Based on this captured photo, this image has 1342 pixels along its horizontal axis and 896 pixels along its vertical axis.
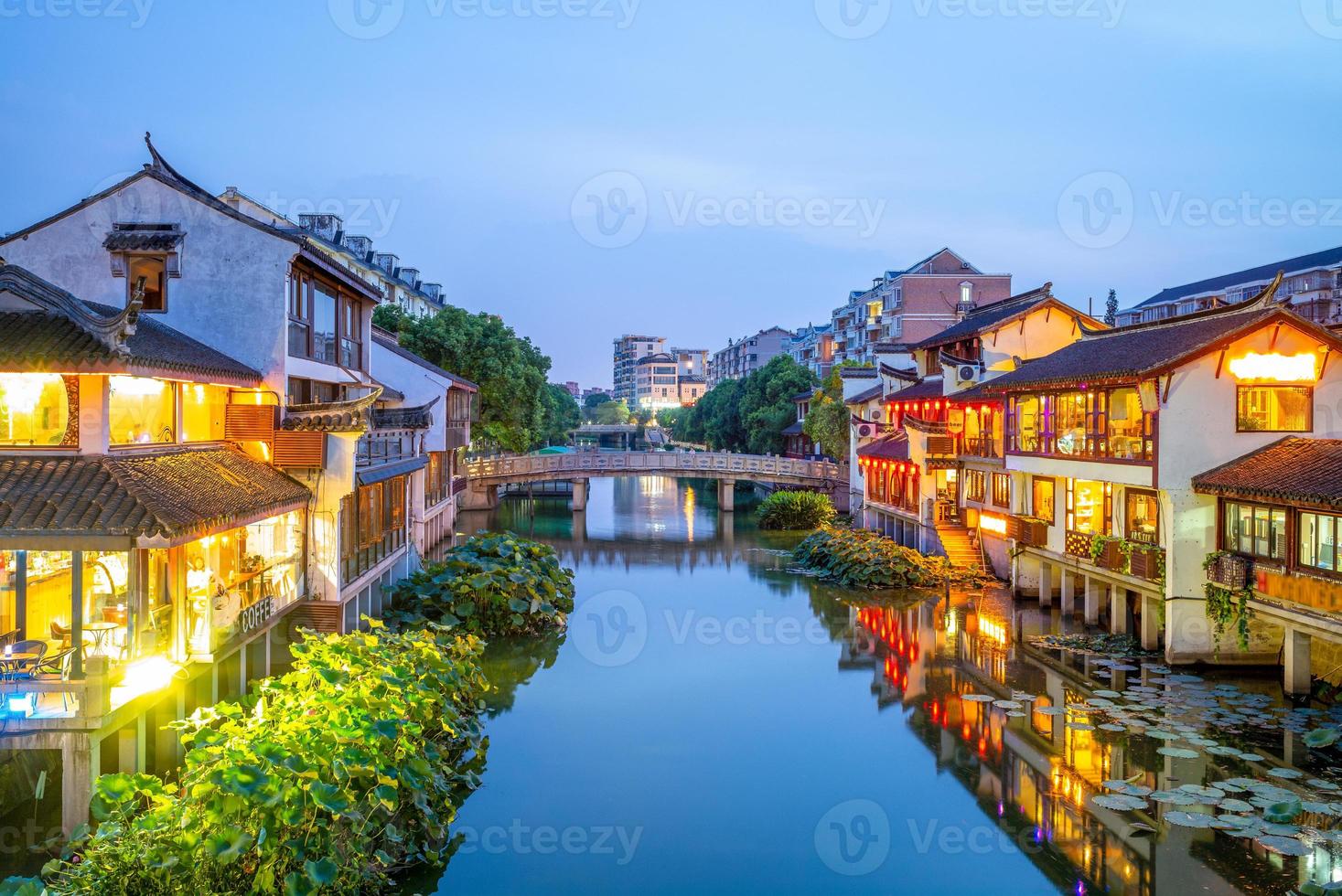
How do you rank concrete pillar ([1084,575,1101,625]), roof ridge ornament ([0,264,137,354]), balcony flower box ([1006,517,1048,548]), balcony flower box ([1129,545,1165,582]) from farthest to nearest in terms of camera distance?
balcony flower box ([1006,517,1048,548]) < concrete pillar ([1084,575,1101,625]) < balcony flower box ([1129,545,1165,582]) < roof ridge ornament ([0,264,137,354])

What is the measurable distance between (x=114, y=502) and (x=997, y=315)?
34241 millimetres

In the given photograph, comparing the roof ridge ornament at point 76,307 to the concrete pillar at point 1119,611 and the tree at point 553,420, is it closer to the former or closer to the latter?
the concrete pillar at point 1119,611

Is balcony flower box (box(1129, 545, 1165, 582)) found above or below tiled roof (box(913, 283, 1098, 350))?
below

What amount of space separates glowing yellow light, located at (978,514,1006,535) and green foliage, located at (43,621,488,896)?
2210 cm

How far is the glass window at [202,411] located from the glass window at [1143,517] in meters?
20.2

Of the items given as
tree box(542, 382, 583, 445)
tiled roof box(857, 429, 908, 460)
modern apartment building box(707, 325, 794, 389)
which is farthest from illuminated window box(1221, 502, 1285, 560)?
modern apartment building box(707, 325, 794, 389)

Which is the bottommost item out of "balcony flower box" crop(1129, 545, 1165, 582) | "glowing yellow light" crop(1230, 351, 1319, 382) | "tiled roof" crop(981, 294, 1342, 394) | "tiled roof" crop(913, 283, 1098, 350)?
"balcony flower box" crop(1129, 545, 1165, 582)

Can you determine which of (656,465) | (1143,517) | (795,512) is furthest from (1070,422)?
(656,465)

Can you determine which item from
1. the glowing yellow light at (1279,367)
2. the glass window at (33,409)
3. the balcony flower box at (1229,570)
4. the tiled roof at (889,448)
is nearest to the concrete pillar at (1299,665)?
the balcony flower box at (1229,570)

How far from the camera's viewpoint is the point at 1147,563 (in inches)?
942

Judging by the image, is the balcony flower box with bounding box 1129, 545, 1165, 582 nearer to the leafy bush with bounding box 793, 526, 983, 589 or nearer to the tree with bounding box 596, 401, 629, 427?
the leafy bush with bounding box 793, 526, 983, 589

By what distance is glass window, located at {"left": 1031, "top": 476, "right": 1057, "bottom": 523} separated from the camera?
99.1 feet

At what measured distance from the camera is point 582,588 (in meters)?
36.5

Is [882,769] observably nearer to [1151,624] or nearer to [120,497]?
[1151,624]
